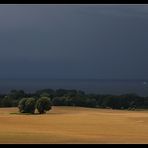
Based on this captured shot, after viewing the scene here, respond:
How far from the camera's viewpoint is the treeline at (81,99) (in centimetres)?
233

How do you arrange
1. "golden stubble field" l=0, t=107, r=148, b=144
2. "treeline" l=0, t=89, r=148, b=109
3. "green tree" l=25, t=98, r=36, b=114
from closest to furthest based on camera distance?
1. "golden stubble field" l=0, t=107, r=148, b=144
2. "green tree" l=25, t=98, r=36, b=114
3. "treeline" l=0, t=89, r=148, b=109

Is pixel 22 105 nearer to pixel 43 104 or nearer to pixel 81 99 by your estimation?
pixel 43 104

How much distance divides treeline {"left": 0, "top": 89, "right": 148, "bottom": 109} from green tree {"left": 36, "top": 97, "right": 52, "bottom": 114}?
4 centimetres

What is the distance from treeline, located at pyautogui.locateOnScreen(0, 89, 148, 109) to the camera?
2326 millimetres

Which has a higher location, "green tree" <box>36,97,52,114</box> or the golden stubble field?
"green tree" <box>36,97,52,114</box>

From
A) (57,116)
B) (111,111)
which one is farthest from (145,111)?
(57,116)

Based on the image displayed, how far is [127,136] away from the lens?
1995 millimetres

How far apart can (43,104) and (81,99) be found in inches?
11.6

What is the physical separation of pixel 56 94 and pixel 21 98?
0.81 feet
